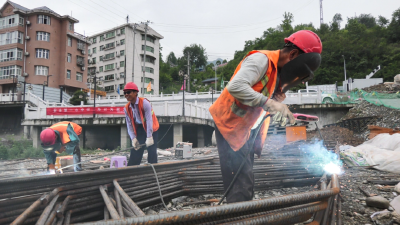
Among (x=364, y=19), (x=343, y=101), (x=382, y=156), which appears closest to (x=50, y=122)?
(x=382, y=156)

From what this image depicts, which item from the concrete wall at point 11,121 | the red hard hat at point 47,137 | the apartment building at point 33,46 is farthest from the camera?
the apartment building at point 33,46

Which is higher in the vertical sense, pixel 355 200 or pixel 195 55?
pixel 195 55

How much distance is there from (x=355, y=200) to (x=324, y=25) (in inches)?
2869

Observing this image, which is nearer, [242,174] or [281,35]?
[242,174]

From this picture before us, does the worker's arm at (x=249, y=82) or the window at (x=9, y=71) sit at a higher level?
the window at (x=9, y=71)

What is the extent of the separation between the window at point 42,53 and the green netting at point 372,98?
39016 millimetres

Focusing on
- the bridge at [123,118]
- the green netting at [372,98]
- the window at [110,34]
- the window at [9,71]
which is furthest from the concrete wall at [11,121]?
the green netting at [372,98]

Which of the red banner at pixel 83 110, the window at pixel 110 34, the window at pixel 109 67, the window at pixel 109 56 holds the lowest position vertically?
the red banner at pixel 83 110

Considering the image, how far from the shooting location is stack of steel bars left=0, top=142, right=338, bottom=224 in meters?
1.43

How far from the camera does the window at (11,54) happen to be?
36.5 metres

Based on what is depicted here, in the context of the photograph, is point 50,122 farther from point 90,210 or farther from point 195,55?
point 195,55

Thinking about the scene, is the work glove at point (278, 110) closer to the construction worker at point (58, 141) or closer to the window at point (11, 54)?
the construction worker at point (58, 141)

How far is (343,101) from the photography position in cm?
2086

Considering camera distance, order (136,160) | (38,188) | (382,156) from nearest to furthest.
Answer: (38,188) < (136,160) < (382,156)
